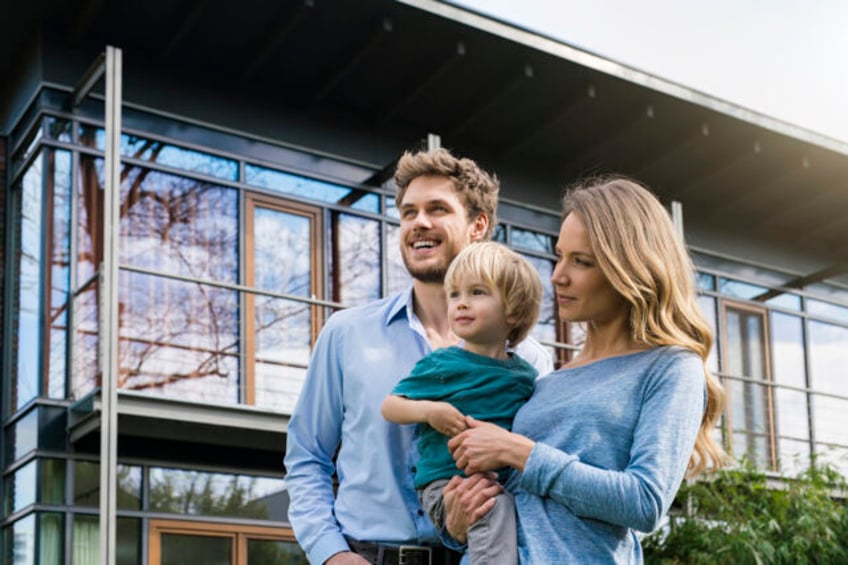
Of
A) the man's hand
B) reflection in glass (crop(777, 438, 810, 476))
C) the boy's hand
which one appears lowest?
the man's hand

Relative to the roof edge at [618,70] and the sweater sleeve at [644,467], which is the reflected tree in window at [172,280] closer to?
the roof edge at [618,70]

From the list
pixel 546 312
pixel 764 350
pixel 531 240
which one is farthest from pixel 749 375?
pixel 531 240

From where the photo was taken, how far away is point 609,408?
2625mm

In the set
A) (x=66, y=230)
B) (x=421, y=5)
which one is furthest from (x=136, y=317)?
(x=421, y=5)

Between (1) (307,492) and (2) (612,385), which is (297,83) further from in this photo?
(2) (612,385)

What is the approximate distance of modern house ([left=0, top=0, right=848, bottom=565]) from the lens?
10.3 meters

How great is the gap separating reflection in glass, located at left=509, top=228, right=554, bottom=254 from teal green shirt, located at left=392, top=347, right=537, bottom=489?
10.4 meters

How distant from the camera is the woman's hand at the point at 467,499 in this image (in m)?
2.71

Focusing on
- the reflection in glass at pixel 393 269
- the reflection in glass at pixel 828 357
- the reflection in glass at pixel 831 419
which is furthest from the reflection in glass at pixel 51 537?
the reflection in glass at pixel 828 357

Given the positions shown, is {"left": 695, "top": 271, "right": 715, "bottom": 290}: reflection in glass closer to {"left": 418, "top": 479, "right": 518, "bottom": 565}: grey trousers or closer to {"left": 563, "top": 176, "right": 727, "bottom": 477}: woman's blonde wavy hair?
{"left": 563, "top": 176, "right": 727, "bottom": 477}: woman's blonde wavy hair

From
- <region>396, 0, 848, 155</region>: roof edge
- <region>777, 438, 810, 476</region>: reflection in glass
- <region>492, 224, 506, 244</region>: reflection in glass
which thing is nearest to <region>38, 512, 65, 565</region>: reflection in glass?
<region>396, 0, 848, 155</region>: roof edge

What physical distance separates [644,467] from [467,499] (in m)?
0.40

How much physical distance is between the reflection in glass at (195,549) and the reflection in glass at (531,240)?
175 inches

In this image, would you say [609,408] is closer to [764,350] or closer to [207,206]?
[207,206]
